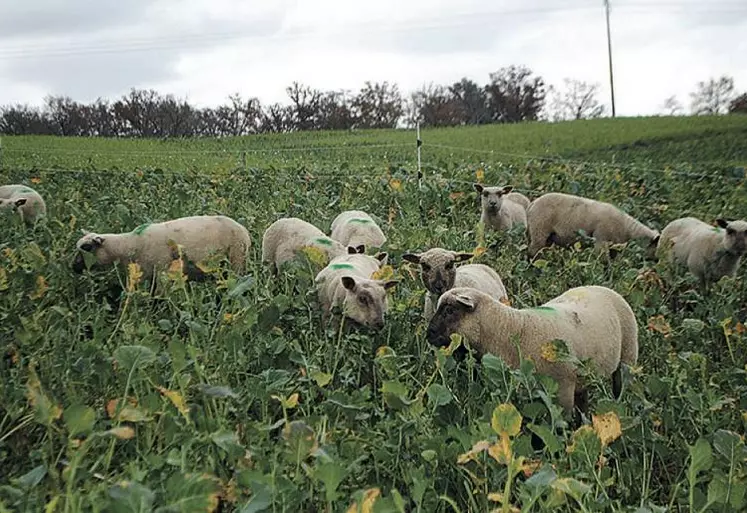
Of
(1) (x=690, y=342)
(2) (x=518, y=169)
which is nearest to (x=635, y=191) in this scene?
(2) (x=518, y=169)

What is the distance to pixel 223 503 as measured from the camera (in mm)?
3418

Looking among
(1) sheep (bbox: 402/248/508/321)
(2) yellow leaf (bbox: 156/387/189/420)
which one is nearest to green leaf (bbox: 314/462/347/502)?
(2) yellow leaf (bbox: 156/387/189/420)

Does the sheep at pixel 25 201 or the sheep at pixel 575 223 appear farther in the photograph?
the sheep at pixel 575 223

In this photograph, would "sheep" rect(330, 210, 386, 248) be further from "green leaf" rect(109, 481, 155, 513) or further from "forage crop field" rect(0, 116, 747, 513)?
"green leaf" rect(109, 481, 155, 513)

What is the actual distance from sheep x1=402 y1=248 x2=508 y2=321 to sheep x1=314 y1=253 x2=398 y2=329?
40 centimetres

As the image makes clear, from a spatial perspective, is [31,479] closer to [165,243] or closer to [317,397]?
[317,397]

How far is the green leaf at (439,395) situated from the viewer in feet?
12.6

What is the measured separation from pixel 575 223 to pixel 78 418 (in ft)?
26.6

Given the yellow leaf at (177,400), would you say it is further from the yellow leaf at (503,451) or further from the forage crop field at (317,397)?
the yellow leaf at (503,451)

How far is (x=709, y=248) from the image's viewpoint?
8680mm

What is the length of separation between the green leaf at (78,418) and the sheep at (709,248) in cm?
700

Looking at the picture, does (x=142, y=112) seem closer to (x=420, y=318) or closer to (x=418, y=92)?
(x=418, y=92)

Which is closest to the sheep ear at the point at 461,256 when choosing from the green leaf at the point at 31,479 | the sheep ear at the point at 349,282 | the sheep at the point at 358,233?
the sheep ear at the point at 349,282

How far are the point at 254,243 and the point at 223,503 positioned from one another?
5837 mm
